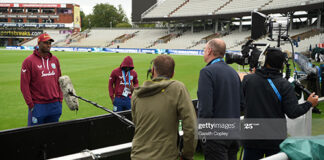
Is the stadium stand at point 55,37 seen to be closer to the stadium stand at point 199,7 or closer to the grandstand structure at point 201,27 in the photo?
the grandstand structure at point 201,27

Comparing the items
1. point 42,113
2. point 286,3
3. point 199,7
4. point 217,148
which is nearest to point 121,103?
point 42,113

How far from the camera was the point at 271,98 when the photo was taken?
2.96 metres

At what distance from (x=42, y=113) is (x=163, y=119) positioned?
295cm

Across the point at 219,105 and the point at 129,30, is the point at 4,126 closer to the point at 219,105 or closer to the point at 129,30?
the point at 219,105

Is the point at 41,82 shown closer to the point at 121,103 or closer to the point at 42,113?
the point at 42,113

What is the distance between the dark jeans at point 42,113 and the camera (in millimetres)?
4527

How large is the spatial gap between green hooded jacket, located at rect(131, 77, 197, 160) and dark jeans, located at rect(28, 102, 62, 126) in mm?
2717

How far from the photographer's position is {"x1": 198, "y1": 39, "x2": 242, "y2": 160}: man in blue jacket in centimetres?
265

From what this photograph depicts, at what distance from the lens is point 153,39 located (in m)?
55.1

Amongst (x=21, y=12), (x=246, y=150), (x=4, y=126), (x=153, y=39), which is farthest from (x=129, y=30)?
(x=246, y=150)

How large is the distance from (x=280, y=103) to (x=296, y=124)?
2.21m

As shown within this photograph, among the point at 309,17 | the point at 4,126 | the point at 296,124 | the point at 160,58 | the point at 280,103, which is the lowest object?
the point at 4,126

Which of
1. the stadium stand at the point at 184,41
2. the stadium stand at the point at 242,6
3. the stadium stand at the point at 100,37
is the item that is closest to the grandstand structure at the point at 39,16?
the stadium stand at the point at 100,37

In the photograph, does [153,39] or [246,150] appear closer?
[246,150]
